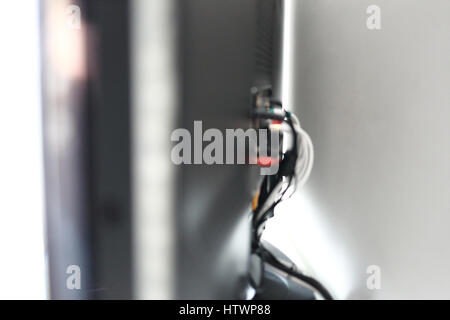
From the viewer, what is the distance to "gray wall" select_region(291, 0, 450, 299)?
1.11ft

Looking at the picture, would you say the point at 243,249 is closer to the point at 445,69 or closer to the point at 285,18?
the point at 445,69

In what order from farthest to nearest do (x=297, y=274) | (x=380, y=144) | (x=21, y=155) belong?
(x=297, y=274) < (x=380, y=144) < (x=21, y=155)

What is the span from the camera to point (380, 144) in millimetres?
431

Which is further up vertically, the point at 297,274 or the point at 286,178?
the point at 286,178

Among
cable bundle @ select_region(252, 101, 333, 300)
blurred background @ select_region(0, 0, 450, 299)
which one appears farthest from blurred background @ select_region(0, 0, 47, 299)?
cable bundle @ select_region(252, 101, 333, 300)

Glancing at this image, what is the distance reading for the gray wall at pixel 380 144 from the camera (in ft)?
1.11

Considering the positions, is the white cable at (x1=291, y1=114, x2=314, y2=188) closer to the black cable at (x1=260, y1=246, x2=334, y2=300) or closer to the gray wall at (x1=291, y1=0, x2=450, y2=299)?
the gray wall at (x1=291, y1=0, x2=450, y2=299)

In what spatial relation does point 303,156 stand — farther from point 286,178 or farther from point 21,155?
point 21,155

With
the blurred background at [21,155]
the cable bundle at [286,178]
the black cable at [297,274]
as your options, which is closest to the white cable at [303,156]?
the cable bundle at [286,178]

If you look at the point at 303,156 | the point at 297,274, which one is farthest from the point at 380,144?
the point at 297,274

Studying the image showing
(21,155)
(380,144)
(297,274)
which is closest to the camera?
(21,155)

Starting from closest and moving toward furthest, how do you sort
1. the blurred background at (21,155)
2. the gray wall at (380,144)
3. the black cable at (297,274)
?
1. the blurred background at (21,155)
2. the gray wall at (380,144)
3. the black cable at (297,274)

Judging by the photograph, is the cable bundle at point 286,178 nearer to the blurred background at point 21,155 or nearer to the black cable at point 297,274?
the black cable at point 297,274

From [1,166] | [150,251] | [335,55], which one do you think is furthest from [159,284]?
[335,55]
